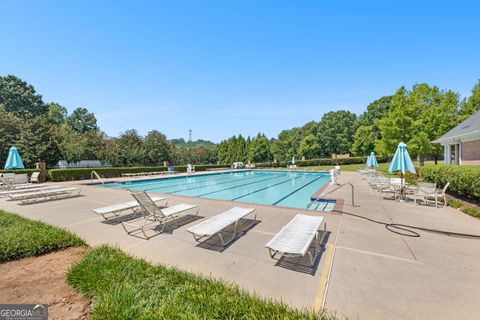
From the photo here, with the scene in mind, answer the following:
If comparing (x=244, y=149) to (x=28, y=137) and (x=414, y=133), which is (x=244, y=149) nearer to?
(x=414, y=133)

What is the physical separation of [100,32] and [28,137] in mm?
23107

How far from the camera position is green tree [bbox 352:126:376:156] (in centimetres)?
3684

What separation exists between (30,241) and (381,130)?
82.5ft

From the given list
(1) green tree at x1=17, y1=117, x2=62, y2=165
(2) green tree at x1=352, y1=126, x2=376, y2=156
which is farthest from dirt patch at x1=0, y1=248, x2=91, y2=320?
(2) green tree at x1=352, y1=126, x2=376, y2=156

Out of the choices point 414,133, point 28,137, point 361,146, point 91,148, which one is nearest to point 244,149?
point 361,146

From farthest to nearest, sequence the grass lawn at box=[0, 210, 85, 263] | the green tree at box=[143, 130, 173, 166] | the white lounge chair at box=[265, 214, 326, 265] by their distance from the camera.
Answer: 1. the green tree at box=[143, 130, 173, 166]
2. the grass lawn at box=[0, 210, 85, 263]
3. the white lounge chair at box=[265, 214, 326, 265]

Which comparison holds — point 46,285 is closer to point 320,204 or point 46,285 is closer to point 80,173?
point 320,204

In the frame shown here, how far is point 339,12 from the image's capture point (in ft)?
36.5

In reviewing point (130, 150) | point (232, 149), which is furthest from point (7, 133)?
point (232, 149)

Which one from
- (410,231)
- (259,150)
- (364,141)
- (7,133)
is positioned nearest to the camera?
(410,231)

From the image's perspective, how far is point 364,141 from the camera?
121ft

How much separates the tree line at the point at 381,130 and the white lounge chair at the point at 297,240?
1902 centimetres

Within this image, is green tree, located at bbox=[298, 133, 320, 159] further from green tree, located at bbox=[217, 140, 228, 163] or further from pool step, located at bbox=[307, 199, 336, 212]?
pool step, located at bbox=[307, 199, 336, 212]

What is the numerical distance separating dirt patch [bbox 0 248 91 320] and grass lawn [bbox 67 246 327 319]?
14 centimetres
